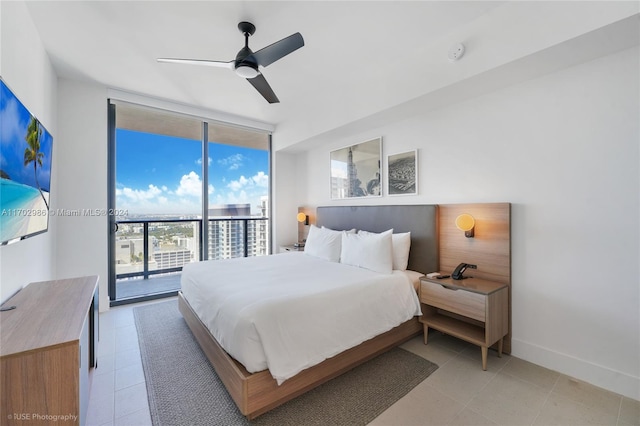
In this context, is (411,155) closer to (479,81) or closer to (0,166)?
(479,81)

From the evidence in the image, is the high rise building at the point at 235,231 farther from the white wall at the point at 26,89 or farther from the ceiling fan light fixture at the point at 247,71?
the ceiling fan light fixture at the point at 247,71

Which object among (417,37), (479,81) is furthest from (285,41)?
(479,81)

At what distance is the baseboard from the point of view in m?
1.85

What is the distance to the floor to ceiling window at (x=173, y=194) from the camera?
3.86m

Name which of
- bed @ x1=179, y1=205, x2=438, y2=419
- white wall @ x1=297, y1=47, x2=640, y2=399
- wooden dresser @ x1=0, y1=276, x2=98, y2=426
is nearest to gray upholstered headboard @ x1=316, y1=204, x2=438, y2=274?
bed @ x1=179, y1=205, x2=438, y2=419

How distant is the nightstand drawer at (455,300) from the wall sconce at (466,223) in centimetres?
59

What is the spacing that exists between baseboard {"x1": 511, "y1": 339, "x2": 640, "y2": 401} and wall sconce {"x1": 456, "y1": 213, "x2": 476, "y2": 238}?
1.03 meters

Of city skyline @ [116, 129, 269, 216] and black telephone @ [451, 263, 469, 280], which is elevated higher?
city skyline @ [116, 129, 269, 216]

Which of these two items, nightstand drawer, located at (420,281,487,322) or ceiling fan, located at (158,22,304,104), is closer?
ceiling fan, located at (158,22,304,104)

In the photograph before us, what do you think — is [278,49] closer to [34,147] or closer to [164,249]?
[34,147]

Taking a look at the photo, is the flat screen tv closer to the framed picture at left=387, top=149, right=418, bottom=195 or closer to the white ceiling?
the white ceiling

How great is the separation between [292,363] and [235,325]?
45 cm

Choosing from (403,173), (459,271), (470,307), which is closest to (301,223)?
(403,173)

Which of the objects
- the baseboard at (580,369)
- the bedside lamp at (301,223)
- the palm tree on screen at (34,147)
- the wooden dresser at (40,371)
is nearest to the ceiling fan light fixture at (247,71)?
the palm tree on screen at (34,147)
